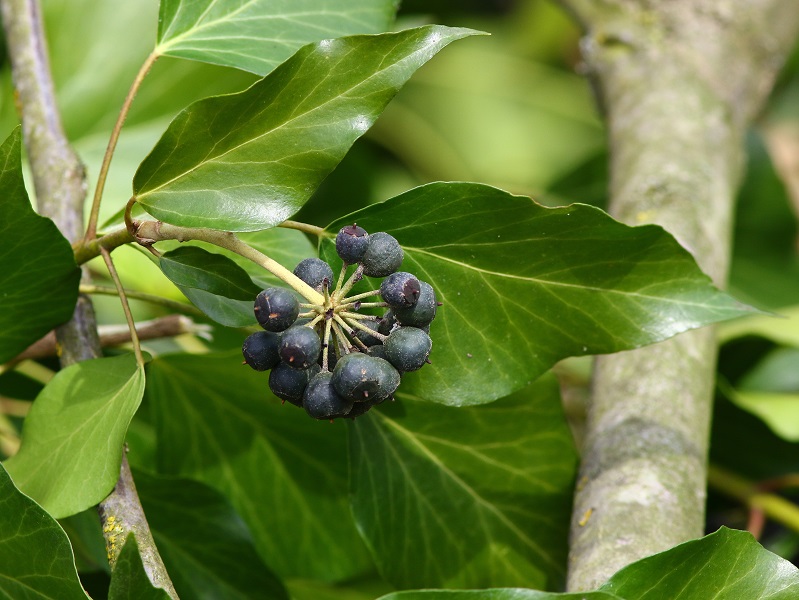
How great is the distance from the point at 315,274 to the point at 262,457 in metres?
0.38

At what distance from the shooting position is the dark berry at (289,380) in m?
0.59

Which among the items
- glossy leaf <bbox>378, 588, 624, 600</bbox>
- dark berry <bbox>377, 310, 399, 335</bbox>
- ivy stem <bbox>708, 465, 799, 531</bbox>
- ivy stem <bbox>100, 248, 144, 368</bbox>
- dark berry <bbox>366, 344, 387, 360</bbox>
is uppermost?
dark berry <bbox>377, 310, 399, 335</bbox>

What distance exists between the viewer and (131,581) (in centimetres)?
52

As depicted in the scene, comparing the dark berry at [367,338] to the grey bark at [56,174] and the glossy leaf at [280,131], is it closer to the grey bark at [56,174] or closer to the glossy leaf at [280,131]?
the glossy leaf at [280,131]

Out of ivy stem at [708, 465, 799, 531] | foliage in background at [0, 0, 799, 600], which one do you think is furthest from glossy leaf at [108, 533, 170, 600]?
ivy stem at [708, 465, 799, 531]

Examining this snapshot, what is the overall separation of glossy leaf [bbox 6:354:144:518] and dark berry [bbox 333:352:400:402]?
6.3 inches

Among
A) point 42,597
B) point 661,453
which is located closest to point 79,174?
point 42,597

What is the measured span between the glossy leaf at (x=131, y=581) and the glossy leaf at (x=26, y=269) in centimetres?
27

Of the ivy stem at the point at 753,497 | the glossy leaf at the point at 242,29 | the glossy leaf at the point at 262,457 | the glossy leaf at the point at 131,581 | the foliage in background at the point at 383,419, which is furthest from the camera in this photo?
the ivy stem at the point at 753,497

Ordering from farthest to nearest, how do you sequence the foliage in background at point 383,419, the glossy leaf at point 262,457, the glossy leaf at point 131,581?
1. the glossy leaf at point 262,457
2. the foliage in background at point 383,419
3. the glossy leaf at point 131,581

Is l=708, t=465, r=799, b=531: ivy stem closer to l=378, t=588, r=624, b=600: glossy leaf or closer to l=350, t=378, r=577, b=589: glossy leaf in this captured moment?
l=350, t=378, r=577, b=589: glossy leaf

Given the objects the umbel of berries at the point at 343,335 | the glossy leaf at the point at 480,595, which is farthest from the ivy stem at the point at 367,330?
the glossy leaf at the point at 480,595

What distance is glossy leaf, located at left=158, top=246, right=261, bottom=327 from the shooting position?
0.63 meters

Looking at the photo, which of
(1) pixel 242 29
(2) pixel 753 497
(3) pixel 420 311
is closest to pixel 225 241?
(3) pixel 420 311
